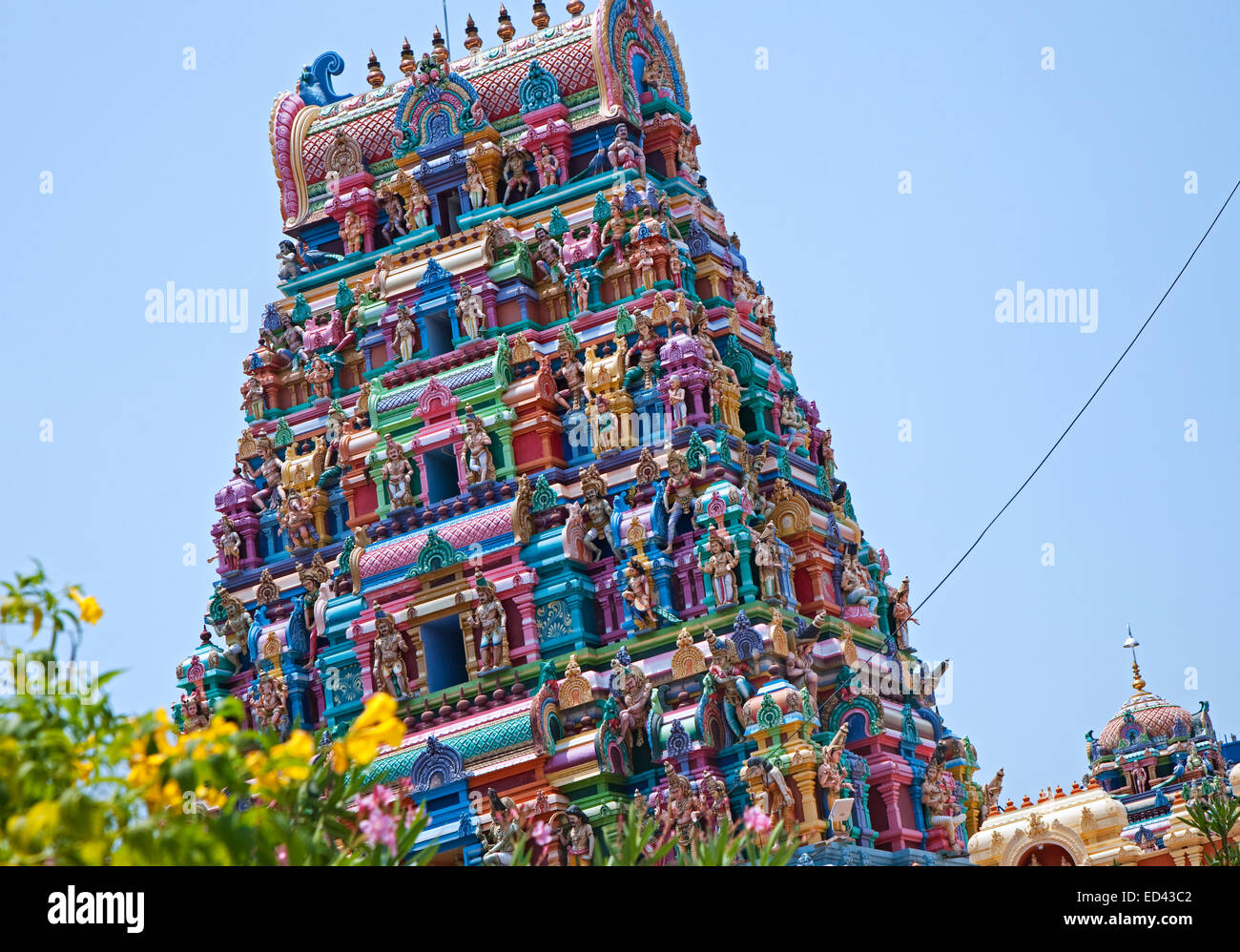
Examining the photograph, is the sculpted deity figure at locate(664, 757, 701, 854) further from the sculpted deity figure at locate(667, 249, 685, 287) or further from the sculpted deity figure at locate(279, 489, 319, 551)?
the sculpted deity figure at locate(279, 489, 319, 551)

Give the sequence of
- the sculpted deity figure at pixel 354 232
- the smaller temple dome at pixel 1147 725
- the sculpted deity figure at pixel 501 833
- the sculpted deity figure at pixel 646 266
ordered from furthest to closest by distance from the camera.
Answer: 1. the smaller temple dome at pixel 1147 725
2. the sculpted deity figure at pixel 354 232
3. the sculpted deity figure at pixel 646 266
4. the sculpted deity figure at pixel 501 833

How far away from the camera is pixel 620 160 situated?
1460 inches

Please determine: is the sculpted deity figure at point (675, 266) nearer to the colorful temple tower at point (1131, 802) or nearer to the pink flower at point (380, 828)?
the colorful temple tower at point (1131, 802)

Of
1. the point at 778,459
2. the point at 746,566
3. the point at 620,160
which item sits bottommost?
the point at 746,566

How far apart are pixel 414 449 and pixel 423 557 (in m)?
2.33

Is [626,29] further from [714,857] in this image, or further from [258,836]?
[258,836]

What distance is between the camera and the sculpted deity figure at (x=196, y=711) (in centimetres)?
3709

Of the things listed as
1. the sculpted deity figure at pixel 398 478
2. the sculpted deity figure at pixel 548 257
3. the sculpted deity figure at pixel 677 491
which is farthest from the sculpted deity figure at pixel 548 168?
the sculpted deity figure at pixel 677 491

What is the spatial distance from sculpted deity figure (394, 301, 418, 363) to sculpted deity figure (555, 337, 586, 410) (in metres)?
→ 3.09

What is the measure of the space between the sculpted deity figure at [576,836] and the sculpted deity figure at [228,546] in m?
9.63

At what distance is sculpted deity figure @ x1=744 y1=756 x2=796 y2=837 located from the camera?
3078 cm
